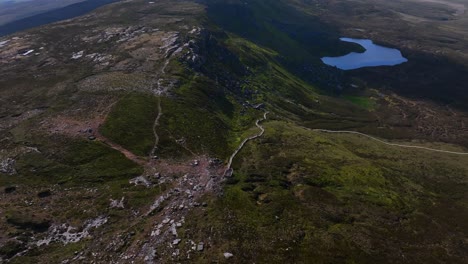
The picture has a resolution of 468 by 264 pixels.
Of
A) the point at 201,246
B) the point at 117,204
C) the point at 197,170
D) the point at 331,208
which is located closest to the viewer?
the point at 201,246

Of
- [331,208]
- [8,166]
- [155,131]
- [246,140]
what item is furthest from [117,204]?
[246,140]

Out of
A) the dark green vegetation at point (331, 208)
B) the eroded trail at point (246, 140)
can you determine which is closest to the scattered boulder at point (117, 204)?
the dark green vegetation at point (331, 208)

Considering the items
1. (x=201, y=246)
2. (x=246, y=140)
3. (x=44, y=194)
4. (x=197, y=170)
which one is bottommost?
(x=246, y=140)

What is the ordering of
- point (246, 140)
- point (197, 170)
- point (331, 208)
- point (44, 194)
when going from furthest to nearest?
point (246, 140) < point (197, 170) < point (331, 208) < point (44, 194)

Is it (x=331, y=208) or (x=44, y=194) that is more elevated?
(x=44, y=194)

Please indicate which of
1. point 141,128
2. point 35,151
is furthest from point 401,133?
point 35,151

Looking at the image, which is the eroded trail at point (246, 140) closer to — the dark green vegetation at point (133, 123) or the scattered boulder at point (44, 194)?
the dark green vegetation at point (133, 123)

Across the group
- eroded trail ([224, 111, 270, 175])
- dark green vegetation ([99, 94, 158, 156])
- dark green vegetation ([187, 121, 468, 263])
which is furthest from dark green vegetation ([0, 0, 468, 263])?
eroded trail ([224, 111, 270, 175])

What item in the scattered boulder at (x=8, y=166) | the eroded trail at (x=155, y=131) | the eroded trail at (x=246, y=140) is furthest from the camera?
the eroded trail at (x=155, y=131)

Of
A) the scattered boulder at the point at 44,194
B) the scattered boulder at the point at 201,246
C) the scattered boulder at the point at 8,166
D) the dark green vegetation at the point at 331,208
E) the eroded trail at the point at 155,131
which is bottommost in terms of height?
the dark green vegetation at the point at 331,208

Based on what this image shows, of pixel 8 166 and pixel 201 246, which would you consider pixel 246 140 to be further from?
pixel 8 166

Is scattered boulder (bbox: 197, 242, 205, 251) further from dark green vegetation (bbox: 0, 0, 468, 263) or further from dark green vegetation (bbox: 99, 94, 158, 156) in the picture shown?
dark green vegetation (bbox: 99, 94, 158, 156)
